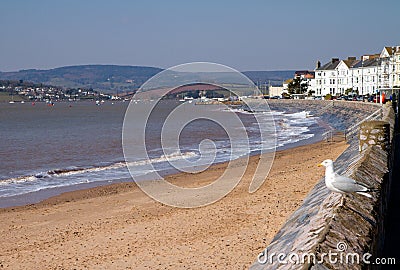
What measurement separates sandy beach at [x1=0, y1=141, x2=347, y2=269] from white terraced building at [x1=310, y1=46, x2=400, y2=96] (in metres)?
67.3

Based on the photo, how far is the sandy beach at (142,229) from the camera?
951 centimetres

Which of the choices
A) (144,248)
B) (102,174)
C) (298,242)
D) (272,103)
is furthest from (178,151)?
(272,103)

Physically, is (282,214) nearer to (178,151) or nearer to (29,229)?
(29,229)

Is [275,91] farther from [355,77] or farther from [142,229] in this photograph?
[142,229]

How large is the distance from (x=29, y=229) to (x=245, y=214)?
549cm

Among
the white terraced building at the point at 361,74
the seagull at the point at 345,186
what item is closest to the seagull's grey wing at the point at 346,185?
the seagull at the point at 345,186

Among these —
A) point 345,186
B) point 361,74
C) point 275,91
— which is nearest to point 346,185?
point 345,186

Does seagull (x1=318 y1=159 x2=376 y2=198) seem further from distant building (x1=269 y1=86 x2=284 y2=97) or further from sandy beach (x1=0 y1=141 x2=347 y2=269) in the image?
distant building (x1=269 y1=86 x2=284 y2=97)

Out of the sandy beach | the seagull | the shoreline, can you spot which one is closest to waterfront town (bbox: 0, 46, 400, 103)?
the shoreline

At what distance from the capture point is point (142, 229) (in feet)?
39.1

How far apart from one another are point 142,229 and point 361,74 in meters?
94.1

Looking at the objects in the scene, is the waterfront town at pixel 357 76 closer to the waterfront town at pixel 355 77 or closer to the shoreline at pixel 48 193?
the waterfront town at pixel 355 77

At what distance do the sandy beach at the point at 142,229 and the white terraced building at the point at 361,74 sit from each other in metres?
67.3

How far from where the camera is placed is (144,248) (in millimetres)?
10195
